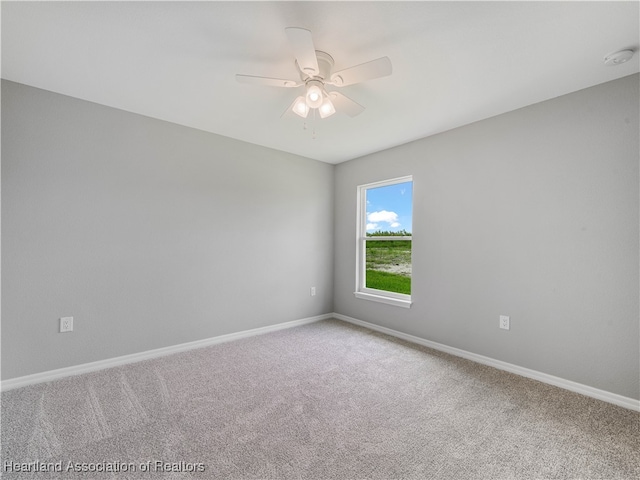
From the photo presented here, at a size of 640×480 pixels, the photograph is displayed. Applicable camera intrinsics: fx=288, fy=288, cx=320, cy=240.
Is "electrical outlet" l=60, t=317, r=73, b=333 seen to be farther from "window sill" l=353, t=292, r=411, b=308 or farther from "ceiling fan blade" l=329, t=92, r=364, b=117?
"window sill" l=353, t=292, r=411, b=308

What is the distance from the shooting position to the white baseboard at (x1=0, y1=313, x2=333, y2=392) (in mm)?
2191

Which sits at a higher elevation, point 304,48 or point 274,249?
point 304,48

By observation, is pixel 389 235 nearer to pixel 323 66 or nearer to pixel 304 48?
pixel 323 66

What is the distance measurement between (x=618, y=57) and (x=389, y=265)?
267 cm

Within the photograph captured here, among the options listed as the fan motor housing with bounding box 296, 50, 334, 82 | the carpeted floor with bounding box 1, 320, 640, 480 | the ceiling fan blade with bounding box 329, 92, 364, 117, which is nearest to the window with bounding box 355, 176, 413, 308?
the carpeted floor with bounding box 1, 320, 640, 480

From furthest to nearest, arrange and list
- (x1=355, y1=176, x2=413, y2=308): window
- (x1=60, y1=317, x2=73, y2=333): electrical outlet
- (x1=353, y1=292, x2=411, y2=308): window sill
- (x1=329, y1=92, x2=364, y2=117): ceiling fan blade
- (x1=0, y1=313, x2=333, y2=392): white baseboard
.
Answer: (x1=355, y1=176, x2=413, y2=308): window, (x1=353, y1=292, x2=411, y2=308): window sill, (x1=60, y1=317, x2=73, y2=333): electrical outlet, (x1=0, y1=313, x2=333, y2=392): white baseboard, (x1=329, y1=92, x2=364, y2=117): ceiling fan blade

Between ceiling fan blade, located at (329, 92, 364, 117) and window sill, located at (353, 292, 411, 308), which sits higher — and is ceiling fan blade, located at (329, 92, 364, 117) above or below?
above

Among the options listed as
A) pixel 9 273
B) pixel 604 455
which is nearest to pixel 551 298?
pixel 604 455

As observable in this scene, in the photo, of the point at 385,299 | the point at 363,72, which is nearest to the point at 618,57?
the point at 363,72

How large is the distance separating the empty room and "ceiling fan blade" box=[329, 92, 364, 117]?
0.02m

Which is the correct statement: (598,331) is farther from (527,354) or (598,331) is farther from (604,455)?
(604,455)

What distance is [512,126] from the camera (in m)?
2.56

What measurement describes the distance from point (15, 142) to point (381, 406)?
131 inches

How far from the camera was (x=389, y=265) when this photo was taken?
12.5 feet
